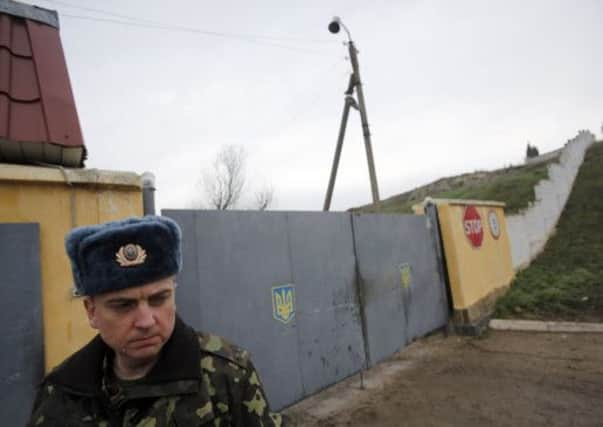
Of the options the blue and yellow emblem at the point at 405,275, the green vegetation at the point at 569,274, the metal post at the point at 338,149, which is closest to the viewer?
the blue and yellow emblem at the point at 405,275

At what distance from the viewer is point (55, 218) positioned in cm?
233

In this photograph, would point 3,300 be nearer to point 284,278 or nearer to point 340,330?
point 284,278

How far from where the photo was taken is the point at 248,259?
141 inches

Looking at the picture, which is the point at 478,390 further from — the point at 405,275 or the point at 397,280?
the point at 405,275

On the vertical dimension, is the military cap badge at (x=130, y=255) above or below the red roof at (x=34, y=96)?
Result: below

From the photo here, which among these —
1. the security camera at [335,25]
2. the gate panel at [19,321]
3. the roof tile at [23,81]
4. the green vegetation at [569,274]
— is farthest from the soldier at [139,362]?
the security camera at [335,25]

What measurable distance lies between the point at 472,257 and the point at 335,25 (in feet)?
21.7

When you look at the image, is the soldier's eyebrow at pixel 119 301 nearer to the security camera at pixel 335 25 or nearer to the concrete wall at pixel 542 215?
the security camera at pixel 335 25

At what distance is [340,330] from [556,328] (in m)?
4.36

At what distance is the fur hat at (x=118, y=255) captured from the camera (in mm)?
1085

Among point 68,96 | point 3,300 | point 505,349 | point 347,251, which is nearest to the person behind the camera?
point 3,300

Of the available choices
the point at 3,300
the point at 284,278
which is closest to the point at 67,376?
the point at 3,300

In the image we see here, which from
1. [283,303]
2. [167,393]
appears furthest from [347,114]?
[167,393]

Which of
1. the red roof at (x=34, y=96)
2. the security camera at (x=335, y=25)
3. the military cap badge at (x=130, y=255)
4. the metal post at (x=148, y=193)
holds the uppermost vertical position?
the security camera at (x=335, y=25)
